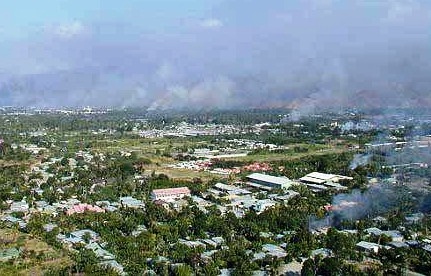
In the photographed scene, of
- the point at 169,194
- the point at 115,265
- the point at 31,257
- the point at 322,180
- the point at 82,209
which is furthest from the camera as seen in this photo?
the point at 322,180

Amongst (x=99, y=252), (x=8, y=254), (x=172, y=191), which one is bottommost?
(x=8, y=254)

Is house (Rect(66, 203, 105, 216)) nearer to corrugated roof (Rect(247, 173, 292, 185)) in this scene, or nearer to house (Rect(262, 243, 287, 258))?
house (Rect(262, 243, 287, 258))

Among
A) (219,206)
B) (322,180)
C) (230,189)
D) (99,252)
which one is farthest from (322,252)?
(322,180)

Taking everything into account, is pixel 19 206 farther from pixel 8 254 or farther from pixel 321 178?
pixel 321 178

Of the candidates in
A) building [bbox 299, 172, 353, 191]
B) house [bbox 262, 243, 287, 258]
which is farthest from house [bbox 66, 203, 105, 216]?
building [bbox 299, 172, 353, 191]

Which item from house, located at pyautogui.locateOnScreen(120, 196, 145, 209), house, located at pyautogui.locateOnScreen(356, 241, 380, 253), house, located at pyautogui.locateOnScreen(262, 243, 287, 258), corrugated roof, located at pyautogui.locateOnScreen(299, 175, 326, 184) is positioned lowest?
house, located at pyautogui.locateOnScreen(120, 196, 145, 209)

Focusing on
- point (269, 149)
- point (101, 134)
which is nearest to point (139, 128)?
point (101, 134)

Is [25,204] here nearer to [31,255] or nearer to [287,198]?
[31,255]
